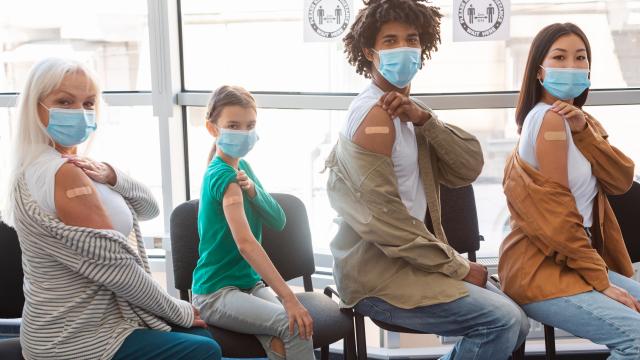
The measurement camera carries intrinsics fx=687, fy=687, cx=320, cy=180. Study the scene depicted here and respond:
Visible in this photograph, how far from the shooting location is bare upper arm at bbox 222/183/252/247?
7.20 ft

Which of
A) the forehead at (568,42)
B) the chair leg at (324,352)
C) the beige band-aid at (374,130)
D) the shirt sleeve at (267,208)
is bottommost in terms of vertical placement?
the chair leg at (324,352)

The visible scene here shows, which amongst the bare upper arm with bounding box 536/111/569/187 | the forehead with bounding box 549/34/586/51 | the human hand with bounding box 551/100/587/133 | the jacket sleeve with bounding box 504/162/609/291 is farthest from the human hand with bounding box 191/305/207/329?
the forehead with bounding box 549/34/586/51

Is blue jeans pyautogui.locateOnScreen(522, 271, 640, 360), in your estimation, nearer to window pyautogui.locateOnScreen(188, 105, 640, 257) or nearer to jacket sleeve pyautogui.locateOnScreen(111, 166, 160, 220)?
window pyautogui.locateOnScreen(188, 105, 640, 257)

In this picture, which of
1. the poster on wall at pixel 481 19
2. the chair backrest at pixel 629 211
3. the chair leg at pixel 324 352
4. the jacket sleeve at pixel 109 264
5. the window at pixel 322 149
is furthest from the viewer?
the window at pixel 322 149

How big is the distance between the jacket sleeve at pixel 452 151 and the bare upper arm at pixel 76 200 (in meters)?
1.02

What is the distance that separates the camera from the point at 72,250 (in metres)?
1.83

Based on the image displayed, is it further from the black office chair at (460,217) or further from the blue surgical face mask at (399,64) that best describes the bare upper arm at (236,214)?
the black office chair at (460,217)

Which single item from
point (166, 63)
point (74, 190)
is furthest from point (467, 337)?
point (166, 63)

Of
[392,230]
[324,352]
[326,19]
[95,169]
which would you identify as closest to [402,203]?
[392,230]

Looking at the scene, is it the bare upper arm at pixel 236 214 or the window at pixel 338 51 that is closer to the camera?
the bare upper arm at pixel 236 214

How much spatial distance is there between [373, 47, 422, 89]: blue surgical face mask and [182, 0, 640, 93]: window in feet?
2.55

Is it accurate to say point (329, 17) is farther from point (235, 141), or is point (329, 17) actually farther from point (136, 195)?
point (136, 195)

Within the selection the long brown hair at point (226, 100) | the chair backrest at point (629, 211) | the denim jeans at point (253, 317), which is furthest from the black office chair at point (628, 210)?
the long brown hair at point (226, 100)

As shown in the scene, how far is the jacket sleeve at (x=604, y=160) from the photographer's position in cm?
228
